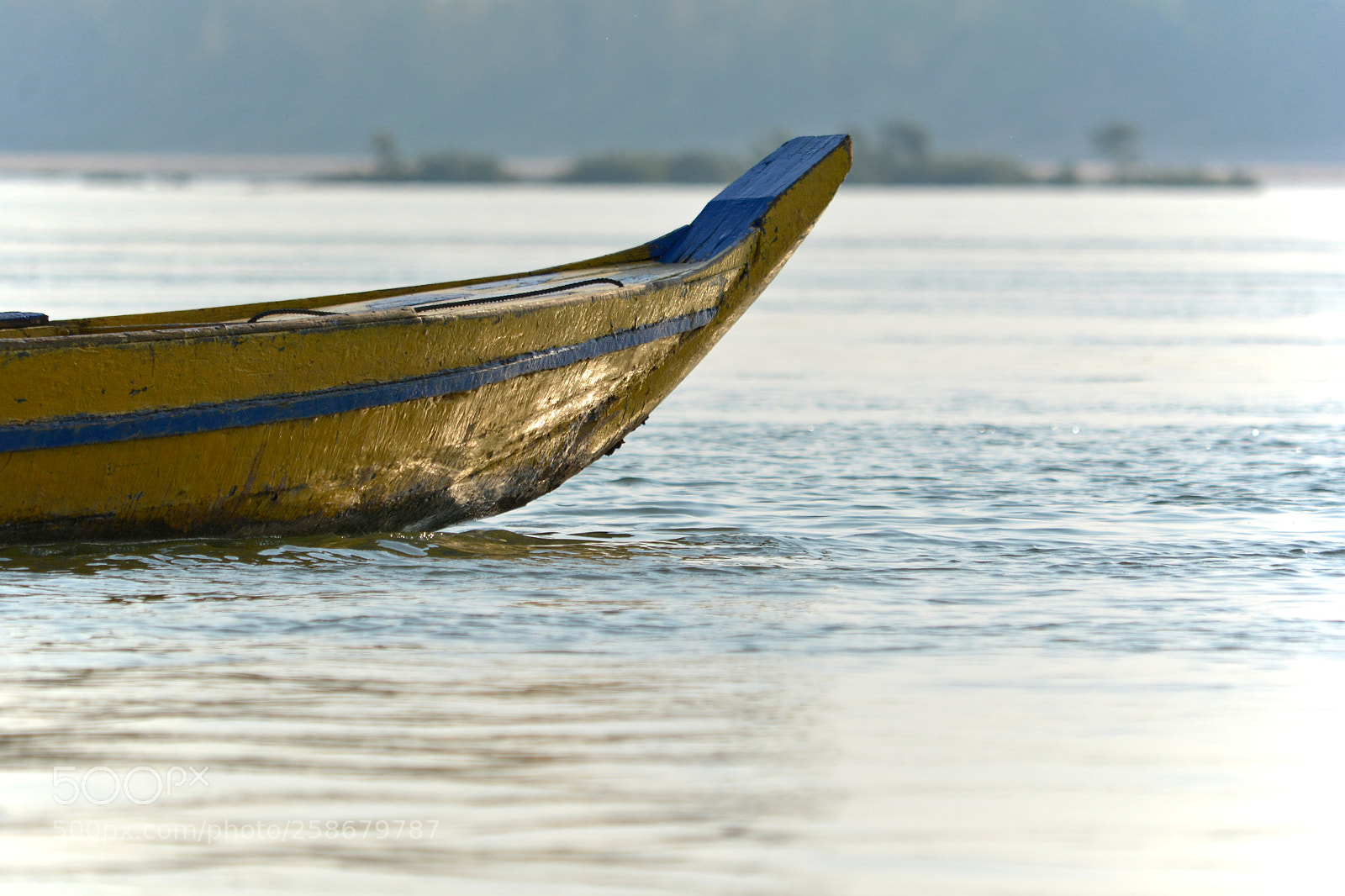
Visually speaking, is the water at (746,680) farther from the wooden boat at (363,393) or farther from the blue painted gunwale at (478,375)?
the blue painted gunwale at (478,375)

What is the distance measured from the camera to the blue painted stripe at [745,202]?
343 inches

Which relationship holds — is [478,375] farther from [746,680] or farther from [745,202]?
[746,680]

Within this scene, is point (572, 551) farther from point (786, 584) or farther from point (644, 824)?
point (644, 824)

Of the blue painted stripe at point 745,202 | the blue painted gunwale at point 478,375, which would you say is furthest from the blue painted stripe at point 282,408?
the blue painted stripe at point 745,202

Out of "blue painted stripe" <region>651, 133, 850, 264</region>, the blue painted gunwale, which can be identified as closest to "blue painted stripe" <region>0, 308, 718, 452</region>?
the blue painted gunwale

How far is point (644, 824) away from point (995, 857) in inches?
32.2

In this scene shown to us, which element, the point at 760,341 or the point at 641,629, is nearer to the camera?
the point at 641,629

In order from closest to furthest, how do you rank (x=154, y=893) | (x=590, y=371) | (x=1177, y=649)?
(x=154, y=893), (x=1177, y=649), (x=590, y=371)

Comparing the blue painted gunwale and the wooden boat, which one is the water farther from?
the blue painted gunwale

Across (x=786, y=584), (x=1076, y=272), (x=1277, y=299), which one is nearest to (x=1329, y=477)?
(x=786, y=584)

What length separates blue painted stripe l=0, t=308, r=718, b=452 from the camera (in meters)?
6.26

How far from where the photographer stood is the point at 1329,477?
9.27m

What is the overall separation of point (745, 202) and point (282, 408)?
122 inches

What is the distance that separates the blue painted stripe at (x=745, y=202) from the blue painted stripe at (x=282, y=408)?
108 cm
